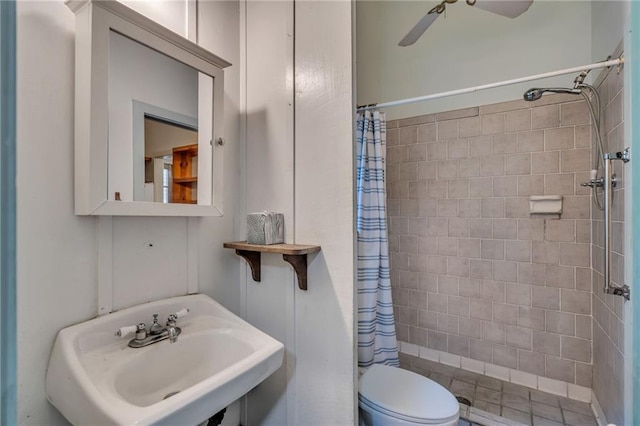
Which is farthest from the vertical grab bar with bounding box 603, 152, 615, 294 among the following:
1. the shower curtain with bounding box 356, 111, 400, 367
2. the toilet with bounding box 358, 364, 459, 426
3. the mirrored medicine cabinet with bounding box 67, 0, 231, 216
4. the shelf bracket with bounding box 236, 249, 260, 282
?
the mirrored medicine cabinet with bounding box 67, 0, 231, 216

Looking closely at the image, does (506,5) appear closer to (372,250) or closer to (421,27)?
(421,27)

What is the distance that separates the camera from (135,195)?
40.6 inches

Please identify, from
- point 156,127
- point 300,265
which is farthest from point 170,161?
point 300,265

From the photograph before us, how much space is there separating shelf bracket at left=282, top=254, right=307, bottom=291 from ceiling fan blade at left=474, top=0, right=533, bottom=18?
1605 millimetres

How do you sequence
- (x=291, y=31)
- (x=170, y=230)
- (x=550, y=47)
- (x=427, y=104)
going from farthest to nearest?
(x=427, y=104), (x=550, y=47), (x=291, y=31), (x=170, y=230)

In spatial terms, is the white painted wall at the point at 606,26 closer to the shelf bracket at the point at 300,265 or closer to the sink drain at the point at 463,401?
the shelf bracket at the point at 300,265

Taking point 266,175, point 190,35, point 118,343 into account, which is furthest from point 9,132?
point 190,35

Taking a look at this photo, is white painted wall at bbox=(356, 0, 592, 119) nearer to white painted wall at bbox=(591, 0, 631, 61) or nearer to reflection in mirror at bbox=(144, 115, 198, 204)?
white painted wall at bbox=(591, 0, 631, 61)

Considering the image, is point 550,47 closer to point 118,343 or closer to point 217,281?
point 217,281

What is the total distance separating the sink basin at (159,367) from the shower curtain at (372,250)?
Answer: 0.68 meters

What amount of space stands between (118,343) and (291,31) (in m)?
1.45

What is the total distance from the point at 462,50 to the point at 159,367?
274cm

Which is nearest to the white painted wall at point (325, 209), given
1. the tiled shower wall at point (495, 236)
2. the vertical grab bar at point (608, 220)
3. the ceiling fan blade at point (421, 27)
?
the ceiling fan blade at point (421, 27)

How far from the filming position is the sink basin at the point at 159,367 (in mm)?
711
